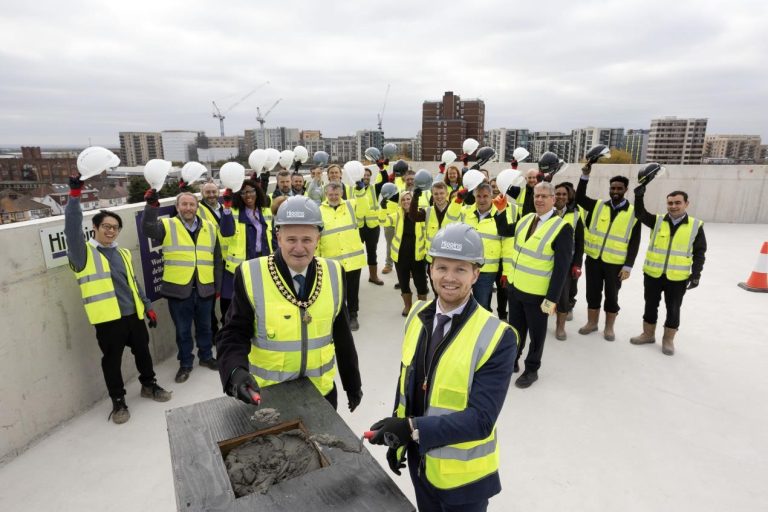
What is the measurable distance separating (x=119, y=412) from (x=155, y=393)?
1.11 ft

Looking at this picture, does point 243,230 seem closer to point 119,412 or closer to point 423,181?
point 119,412

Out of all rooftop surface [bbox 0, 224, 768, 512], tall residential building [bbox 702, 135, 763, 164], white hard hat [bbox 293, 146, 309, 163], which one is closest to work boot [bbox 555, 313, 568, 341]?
rooftop surface [bbox 0, 224, 768, 512]

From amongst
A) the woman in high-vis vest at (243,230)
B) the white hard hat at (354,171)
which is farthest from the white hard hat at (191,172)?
the white hard hat at (354,171)

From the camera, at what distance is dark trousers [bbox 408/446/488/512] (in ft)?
6.02

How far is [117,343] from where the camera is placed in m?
3.57

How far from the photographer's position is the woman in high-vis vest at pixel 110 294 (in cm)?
332

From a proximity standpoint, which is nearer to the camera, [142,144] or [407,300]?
[407,300]

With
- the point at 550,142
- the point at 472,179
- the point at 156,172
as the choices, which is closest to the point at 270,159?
the point at 156,172

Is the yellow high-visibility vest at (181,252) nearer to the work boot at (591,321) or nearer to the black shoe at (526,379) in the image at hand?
the black shoe at (526,379)

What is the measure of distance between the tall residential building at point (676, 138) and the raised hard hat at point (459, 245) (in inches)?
3134

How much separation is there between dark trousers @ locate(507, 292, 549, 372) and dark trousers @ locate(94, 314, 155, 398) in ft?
10.9

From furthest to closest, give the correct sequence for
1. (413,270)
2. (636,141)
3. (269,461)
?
(636,141) < (413,270) < (269,461)

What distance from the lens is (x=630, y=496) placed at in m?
2.79

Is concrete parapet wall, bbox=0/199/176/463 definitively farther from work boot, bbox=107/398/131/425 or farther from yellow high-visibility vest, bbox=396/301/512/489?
yellow high-visibility vest, bbox=396/301/512/489
